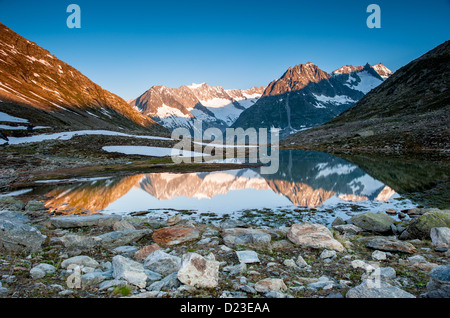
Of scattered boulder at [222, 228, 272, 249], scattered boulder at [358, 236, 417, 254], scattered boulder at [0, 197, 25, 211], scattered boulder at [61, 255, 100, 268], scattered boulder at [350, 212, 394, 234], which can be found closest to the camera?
scattered boulder at [61, 255, 100, 268]

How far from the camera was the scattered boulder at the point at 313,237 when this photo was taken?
10.3 metres

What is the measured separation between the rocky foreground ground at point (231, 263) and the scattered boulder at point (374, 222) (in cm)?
7

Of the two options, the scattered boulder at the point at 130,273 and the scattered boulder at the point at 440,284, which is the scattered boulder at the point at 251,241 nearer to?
the scattered boulder at the point at 130,273

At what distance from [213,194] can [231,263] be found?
756 inches

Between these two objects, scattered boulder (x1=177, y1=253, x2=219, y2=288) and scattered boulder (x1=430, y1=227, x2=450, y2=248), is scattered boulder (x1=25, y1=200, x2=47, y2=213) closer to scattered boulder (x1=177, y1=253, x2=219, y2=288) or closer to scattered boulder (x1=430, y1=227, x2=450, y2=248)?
scattered boulder (x1=177, y1=253, x2=219, y2=288)

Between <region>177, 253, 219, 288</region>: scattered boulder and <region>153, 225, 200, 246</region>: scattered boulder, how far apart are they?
5016mm

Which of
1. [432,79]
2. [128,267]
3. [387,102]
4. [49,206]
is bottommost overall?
[49,206]

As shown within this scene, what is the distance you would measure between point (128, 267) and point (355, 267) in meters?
7.91

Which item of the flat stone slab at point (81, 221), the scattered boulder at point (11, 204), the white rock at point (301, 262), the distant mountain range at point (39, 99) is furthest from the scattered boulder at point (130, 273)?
the distant mountain range at point (39, 99)

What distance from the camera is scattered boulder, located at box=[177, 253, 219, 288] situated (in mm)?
6734

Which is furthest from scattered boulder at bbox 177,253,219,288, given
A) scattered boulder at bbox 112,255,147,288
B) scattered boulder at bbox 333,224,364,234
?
scattered boulder at bbox 333,224,364,234

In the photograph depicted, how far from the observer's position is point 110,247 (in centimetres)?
1105
